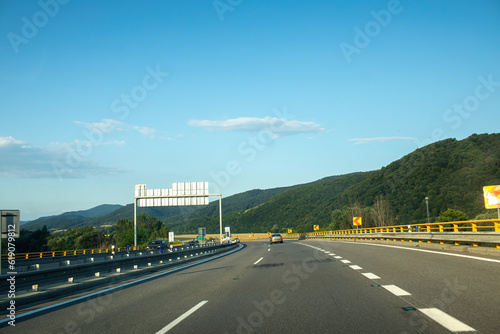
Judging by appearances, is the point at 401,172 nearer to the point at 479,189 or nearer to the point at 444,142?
the point at 444,142

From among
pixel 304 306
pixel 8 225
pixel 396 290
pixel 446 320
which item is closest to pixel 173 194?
pixel 8 225

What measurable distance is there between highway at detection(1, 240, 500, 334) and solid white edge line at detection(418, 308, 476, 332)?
0.01m

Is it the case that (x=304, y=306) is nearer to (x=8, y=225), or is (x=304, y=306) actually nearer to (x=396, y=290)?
(x=396, y=290)

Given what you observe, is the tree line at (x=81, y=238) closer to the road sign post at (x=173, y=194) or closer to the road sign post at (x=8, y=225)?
the road sign post at (x=173, y=194)


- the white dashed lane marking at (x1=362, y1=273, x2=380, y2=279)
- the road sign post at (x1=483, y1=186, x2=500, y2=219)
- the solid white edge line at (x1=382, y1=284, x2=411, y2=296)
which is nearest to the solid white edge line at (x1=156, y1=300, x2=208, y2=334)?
the solid white edge line at (x1=382, y1=284, x2=411, y2=296)

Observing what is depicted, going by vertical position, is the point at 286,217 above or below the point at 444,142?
below

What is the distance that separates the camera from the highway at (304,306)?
5801 millimetres

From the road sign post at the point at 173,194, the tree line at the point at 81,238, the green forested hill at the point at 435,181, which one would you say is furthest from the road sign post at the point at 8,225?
the green forested hill at the point at 435,181

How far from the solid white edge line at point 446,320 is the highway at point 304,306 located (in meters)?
0.01

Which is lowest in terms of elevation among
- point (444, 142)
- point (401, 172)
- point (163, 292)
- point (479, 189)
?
point (163, 292)

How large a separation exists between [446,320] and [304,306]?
242cm

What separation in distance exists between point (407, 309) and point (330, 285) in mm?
3301

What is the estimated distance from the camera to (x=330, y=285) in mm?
9688

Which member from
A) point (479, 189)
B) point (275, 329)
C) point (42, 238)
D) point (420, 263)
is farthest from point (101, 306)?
point (42, 238)
